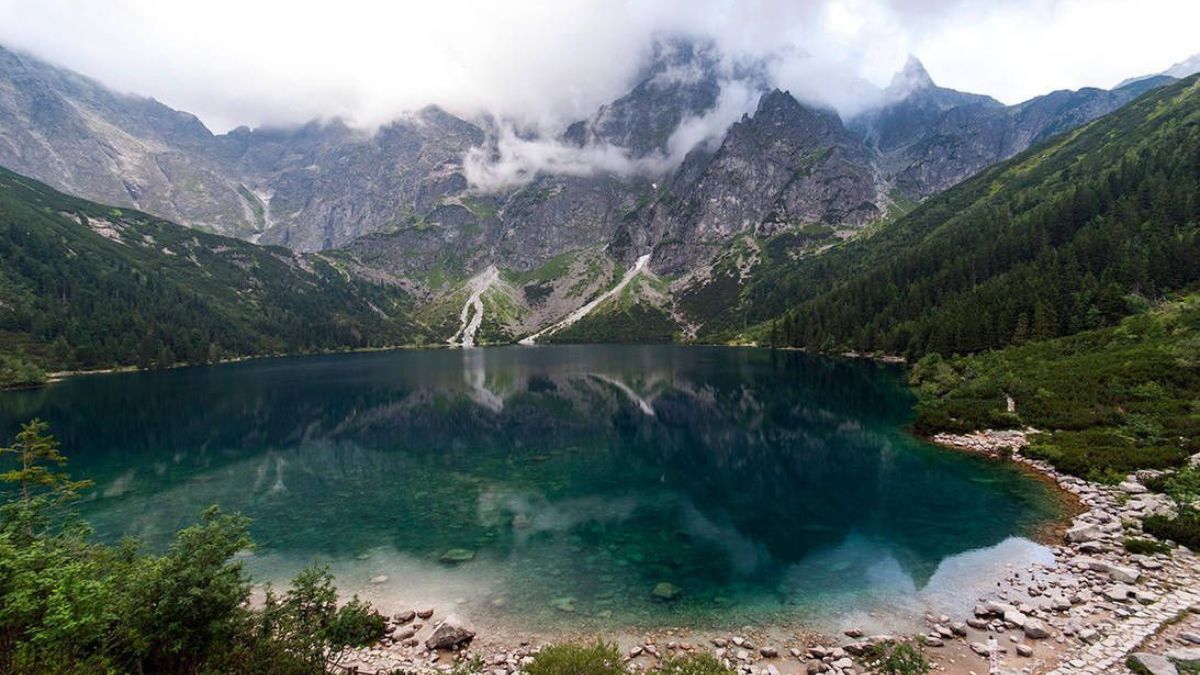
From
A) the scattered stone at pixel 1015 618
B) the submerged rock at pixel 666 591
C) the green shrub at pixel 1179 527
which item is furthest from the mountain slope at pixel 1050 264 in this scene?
the submerged rock at pixel 666 591

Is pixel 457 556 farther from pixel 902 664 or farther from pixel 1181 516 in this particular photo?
pixel 1181 516

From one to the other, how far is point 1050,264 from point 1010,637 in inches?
4642

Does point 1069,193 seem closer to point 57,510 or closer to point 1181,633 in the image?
point 1181,633

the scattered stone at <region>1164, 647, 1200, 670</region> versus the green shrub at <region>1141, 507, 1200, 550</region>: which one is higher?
the green shrub at <region>1141, 507, 1200, 550</region>

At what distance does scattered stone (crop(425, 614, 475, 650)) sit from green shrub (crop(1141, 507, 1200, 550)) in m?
33.3

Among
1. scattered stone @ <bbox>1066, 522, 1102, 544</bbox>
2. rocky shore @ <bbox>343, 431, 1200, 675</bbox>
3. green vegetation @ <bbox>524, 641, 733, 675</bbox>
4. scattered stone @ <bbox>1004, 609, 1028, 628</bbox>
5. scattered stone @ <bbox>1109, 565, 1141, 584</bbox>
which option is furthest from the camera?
scattered stone @ <bbox>1066, 522, 1102, 544</bbox>

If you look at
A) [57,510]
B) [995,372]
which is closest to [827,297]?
[995,372]

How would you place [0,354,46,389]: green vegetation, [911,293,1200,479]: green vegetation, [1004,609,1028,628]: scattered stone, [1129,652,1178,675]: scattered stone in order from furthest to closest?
1. [0,354,46,389]: green vegetation
2. [911,293,1200,479]: green vegetation
3. [1004,609,1028,628]: scattered stone
4. [1129,652,1178,675]: scattered stone

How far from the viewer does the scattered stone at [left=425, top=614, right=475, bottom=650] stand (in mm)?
20484

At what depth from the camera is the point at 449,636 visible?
20.8m

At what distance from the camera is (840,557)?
28297mm

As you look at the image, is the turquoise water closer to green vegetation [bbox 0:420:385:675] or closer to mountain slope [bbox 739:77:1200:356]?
green vegetation [bbox 0:420:385:675]

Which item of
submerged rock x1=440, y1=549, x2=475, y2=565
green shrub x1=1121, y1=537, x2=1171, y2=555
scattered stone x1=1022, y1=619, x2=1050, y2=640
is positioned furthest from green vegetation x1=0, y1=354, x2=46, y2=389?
green shrub x1=1121, y1=537, x2=1171, y2=555

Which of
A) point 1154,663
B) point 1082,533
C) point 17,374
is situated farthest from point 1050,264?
point 17,374
